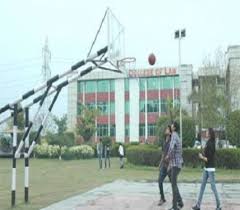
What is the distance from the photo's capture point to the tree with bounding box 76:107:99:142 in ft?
251

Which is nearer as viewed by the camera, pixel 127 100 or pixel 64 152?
pixel 64 152

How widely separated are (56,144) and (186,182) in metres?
36.7

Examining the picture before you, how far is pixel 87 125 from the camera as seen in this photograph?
7656 cm

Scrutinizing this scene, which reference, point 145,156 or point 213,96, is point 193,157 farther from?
point 213,96

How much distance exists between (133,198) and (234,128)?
21.5 m

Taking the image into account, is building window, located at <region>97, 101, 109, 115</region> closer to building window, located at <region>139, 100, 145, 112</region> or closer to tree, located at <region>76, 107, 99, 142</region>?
building window, located at <region>139, 100, 145, 112</region>

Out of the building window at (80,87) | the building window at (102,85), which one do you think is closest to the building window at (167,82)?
the building window at (102,85)

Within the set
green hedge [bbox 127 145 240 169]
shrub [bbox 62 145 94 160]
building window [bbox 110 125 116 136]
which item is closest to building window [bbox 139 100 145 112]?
building window [bbox 110 125 116 136]

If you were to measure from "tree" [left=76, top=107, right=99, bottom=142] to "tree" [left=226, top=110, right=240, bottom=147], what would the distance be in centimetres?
3994

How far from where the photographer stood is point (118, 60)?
51.1 feet

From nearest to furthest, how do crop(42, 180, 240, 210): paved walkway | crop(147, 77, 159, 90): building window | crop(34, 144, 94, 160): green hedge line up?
crop(42, 180, 240, 210): paved walkway → crop(34, 144, 94, 160): green hedge → crop(147, 77, 159, 90): building window

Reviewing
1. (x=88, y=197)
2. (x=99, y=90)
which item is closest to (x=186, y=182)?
(x=88, y=197)

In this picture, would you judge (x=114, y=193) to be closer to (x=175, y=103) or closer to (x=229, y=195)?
(x=229, y=195)

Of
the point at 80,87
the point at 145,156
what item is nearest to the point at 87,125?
the point at 80,87
